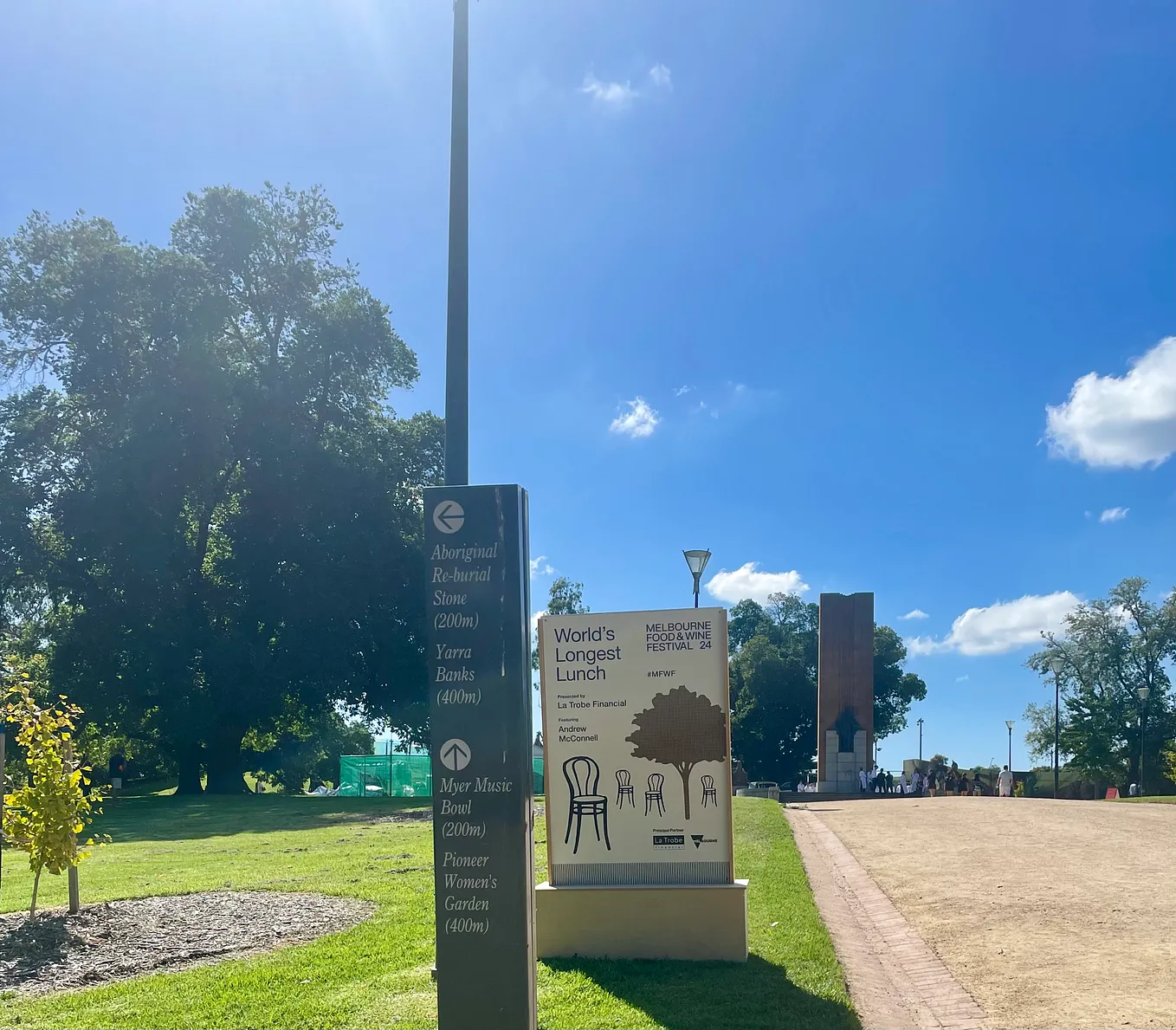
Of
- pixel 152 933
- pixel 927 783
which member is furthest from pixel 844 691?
pixel 152 933

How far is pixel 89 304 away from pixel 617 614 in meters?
31.3

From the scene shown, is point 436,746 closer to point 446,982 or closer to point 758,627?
point 446,982

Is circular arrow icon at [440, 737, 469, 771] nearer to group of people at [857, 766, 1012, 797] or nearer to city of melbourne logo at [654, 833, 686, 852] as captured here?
city of melbourne logo at [654, 833, 686, 852]

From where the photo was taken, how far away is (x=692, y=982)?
22.7 ft

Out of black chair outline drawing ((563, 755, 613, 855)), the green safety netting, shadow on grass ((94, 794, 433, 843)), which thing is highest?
black chair outline drawing ((563, 755, 613, 855))

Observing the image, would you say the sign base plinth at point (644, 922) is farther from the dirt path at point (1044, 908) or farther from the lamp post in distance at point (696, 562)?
the lamp post in distance at point (696, 562)

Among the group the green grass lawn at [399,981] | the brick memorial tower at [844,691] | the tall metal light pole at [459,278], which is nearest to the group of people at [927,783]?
the brick memorial tower at [844,691]

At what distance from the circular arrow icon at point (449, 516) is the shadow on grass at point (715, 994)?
3.17m

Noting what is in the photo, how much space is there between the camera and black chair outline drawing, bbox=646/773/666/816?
8.26 meters

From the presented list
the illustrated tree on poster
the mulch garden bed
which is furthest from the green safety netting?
the illustrated tree on poster

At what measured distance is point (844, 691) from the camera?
45125 millimetres

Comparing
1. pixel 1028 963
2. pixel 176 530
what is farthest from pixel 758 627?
pixel 1028 963

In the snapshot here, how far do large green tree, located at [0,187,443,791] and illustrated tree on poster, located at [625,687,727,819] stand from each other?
2601 cm

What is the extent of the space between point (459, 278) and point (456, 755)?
323cm
